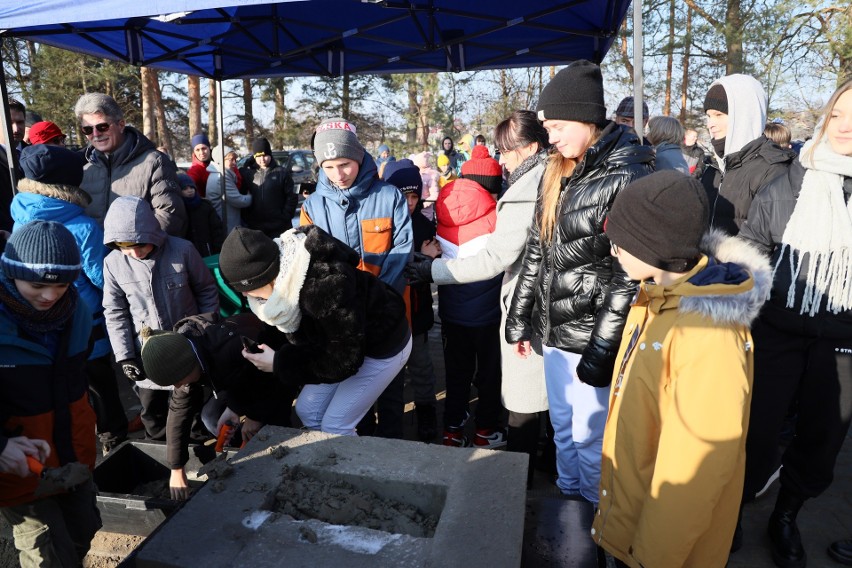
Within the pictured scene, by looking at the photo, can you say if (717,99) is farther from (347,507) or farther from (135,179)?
(135,179)

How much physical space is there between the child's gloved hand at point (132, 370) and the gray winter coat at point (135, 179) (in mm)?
964

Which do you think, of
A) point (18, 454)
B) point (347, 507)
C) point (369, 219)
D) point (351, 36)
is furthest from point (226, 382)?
point (351, 36)

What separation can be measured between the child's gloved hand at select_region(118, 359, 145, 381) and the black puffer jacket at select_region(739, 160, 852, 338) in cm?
309

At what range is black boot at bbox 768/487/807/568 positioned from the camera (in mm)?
2475

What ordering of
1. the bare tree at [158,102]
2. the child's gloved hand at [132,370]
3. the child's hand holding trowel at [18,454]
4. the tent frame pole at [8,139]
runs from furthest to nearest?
the bare tree at [158,102] → the tent frame pole at [8,139] → the child's gloved hand at [132,370] → the child's hand holding trowel at [18,454]

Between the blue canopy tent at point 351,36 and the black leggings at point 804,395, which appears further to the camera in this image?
the blue canopy tent at point 351,36

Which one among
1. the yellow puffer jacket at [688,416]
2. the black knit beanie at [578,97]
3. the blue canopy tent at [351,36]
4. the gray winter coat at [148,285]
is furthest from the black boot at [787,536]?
the blue canopy tent at [351,36]

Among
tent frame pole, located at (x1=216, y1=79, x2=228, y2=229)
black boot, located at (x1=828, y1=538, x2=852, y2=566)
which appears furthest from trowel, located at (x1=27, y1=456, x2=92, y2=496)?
tent frame pole, located at (x1=216, y1=79, x2=228, y2=229)

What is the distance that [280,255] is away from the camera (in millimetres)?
2279

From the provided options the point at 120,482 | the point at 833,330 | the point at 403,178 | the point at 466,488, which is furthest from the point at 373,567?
the point at 403,178

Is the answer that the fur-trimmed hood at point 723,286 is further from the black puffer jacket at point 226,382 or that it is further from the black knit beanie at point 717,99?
the black puffer jacket at point 226,382

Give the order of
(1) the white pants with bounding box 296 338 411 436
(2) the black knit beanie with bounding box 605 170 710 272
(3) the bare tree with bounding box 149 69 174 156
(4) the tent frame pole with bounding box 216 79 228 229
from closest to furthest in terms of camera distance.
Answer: (2) the black knit beanie with bounding box 605 170 710 272 < (1) the white pants with bounding box 296 338 411 436 < (4) the tent frame pole with bounding box 216 79 228 229 < (3) the bare tree with bounding box 149 69 174 156

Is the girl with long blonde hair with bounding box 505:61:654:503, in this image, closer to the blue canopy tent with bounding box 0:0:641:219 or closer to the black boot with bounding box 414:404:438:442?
the black boot with bounding box 414:404:438:442

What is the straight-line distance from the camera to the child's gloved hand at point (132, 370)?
311 cm
